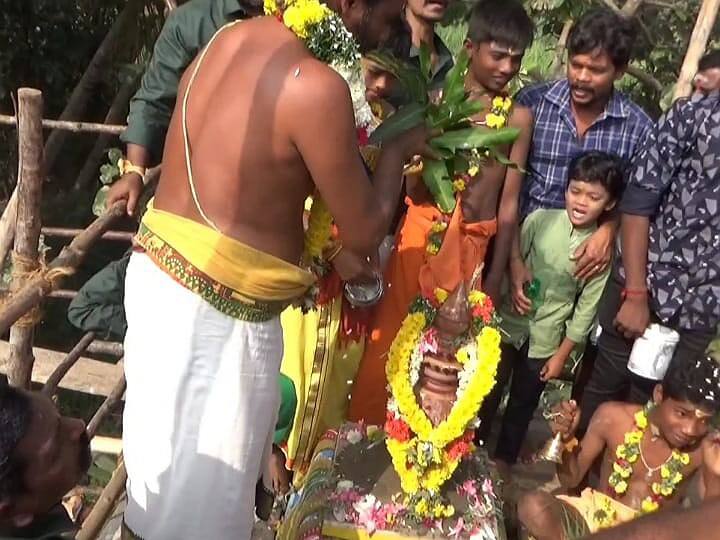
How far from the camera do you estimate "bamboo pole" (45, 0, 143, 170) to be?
612cm

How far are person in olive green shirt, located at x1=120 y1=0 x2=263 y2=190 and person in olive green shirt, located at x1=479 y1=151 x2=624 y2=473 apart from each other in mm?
1364

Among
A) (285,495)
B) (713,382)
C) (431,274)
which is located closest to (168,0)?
(431,274)

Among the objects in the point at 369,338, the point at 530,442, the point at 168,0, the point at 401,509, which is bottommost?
the point at 530,442

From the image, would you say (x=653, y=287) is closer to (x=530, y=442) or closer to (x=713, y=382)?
(x=713, y=382)

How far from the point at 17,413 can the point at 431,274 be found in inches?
71.5

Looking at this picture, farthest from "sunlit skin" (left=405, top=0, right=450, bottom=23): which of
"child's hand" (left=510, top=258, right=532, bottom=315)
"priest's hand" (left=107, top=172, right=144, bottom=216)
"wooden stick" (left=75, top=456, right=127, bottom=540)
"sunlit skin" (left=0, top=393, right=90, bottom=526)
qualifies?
"sunlit skin" (left=0, top=393, right=90, bottom=526)

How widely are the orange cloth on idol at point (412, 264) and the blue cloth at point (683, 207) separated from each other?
57cm

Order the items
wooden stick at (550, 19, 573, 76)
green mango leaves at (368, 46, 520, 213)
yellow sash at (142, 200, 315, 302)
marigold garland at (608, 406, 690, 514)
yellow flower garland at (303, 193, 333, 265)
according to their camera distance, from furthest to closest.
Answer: wooden stick at (550, 19, 573, 76) → marigold garland at (608, 406, 690, 514) → green mango leaves at (368, 46, 520, 213) → yellow flower garland at (303, 193, 333, 265) → yellow sash at (142, 200, 315, 302)

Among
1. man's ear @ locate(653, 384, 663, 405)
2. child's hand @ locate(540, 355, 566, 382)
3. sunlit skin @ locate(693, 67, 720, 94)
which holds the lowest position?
child's hand @ locate(540, 355, 566, 382)

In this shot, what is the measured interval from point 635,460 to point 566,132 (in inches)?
48.6

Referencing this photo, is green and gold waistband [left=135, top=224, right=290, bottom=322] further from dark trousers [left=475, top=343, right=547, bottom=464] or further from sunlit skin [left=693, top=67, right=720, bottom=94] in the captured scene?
sunlit skin [left=693, top=67, right=720, bottom=94]

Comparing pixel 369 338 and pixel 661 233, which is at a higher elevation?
pixel 661 233

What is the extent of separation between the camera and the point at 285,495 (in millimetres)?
3137

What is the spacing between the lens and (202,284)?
79.5 inches
